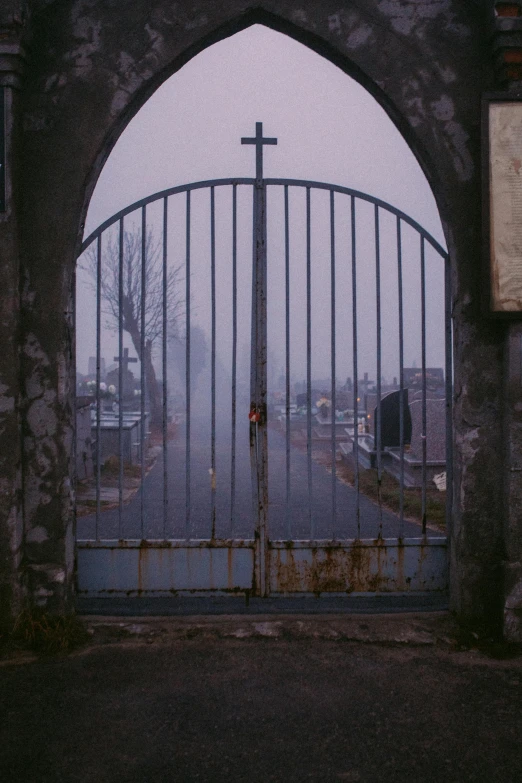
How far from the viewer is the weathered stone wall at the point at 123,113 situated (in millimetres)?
3410

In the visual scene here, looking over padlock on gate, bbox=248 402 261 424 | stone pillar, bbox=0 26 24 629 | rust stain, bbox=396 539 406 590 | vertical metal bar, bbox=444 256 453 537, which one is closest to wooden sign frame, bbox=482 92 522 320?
vertical metal bar, bbox=444 256 453 537

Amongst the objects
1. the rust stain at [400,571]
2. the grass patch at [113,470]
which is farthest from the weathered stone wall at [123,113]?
the grass patch at [113,470]

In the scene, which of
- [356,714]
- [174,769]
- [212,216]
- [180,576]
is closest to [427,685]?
[356,714]

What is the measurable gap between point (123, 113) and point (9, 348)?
154 centimetres

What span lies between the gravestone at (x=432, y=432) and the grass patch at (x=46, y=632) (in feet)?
19.6

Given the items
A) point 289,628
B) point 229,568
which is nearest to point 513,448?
point 289,628

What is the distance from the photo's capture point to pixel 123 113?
3463 millimetres

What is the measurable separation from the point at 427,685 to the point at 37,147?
11.8 feet

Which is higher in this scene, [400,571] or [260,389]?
[260,389]

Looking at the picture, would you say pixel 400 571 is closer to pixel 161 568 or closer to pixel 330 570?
pixel 330 570

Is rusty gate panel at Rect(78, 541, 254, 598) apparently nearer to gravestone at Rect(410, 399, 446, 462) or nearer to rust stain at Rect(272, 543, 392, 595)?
rust stain at Rect(272, 543, 392, 595)

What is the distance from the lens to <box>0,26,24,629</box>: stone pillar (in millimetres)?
3275

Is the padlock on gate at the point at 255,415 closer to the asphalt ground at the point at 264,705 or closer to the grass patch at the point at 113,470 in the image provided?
the asphalt ground at the point at 264,705

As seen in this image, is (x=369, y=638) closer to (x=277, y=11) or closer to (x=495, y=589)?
(x=495, y=589)
